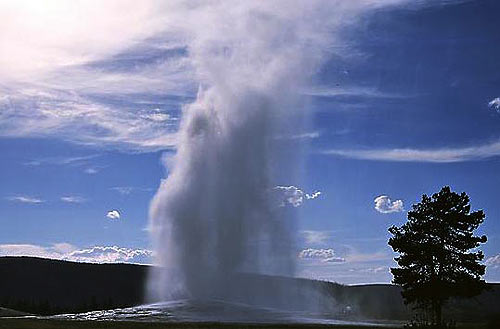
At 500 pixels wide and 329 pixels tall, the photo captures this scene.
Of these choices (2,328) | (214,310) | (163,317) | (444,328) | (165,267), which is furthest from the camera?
(165,267)

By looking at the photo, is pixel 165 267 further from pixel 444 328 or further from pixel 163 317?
pixel 444 328

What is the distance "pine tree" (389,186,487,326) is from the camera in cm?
6312

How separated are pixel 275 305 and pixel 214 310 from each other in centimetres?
4155

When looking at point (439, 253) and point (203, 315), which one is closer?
point (439, 253)

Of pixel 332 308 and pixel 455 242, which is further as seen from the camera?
pixel 332 308

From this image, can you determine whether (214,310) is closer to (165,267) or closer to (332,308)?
(165,267)

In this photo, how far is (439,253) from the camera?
207 ft

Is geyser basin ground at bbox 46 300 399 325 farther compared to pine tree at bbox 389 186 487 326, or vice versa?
geyser basin ground at bbox 46 300 399 325

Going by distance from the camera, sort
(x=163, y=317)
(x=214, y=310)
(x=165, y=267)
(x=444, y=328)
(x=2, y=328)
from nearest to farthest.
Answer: (x=444, y=328)
(x=2, y=328)
(x=163, y=317)
(x=214, y=310)
(x=165, y=267)

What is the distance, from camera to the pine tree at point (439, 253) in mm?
63125

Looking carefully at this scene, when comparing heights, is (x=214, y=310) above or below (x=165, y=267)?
below

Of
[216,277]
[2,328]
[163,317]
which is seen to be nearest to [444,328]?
[2,328]

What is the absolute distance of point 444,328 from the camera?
46.2 meters

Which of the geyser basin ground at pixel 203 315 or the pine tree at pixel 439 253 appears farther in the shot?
the geyser basin ground at pixel 203 315
